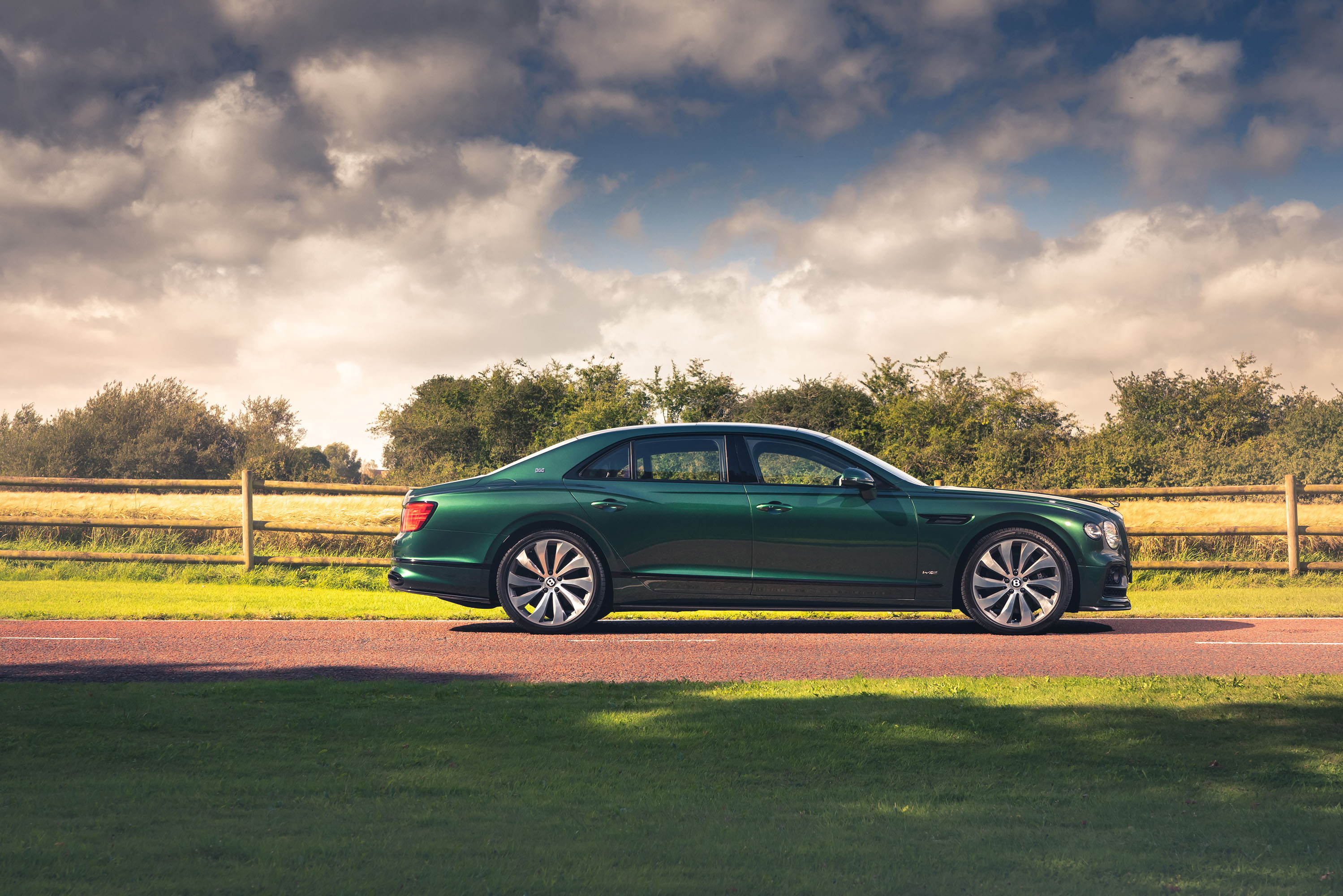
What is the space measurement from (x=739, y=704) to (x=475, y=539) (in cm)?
412

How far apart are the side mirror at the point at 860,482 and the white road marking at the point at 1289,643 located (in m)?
2.77

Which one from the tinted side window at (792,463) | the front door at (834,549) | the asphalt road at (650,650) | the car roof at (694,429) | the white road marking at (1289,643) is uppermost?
the car roof at (694,429)

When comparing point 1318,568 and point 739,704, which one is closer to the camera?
point 739,704

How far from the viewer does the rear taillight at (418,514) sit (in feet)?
30.5

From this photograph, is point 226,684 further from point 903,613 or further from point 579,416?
point 579,416

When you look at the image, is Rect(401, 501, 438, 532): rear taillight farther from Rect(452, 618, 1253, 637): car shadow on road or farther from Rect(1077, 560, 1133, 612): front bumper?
Rect(1077, 560, 1133, 612): front bumper

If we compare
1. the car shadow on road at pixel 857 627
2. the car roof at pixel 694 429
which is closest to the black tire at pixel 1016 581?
the car shadow on road at pixel 857 627

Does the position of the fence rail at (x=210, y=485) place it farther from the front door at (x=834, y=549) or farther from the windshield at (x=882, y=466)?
the windshield at (x=882, y=466)

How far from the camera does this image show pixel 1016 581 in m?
8.97

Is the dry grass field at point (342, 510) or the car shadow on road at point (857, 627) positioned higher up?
the dry grass field at point (342, 510)


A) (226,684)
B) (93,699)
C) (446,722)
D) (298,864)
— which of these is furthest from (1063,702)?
(93,699)

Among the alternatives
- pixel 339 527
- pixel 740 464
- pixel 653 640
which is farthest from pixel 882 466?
pixel 339 527

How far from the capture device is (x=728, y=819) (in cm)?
371

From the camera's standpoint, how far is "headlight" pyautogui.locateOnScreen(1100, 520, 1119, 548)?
898 centimetres
